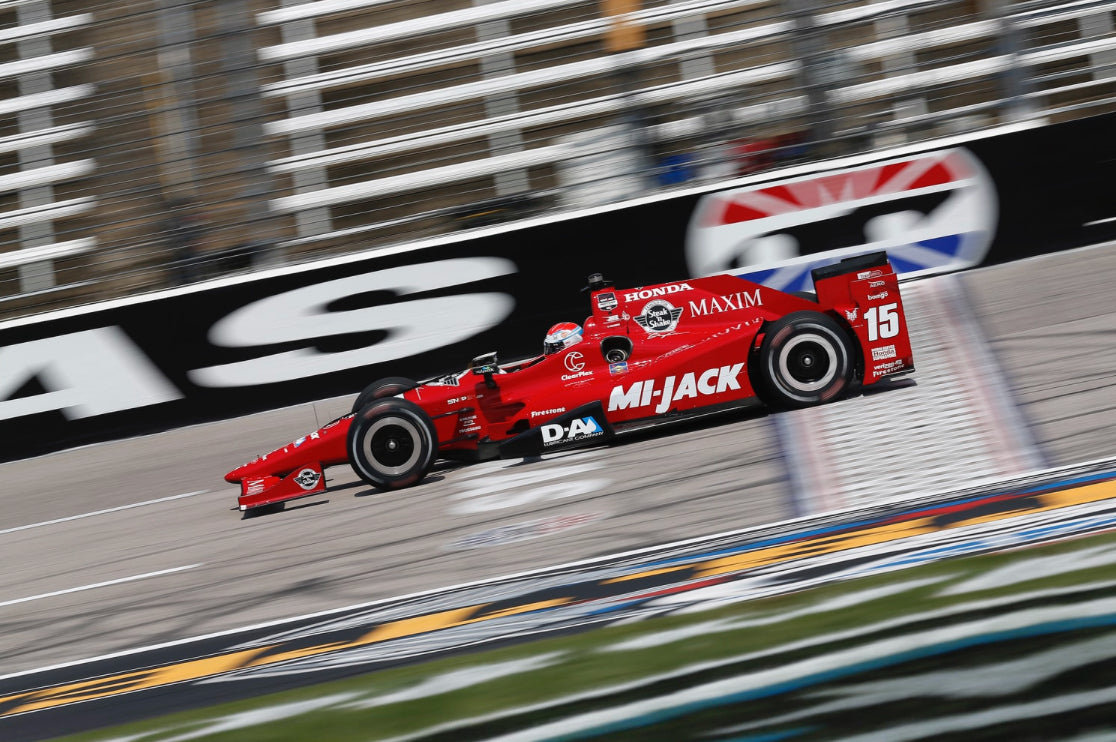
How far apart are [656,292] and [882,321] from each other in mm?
1293

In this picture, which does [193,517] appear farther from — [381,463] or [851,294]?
[851,294]

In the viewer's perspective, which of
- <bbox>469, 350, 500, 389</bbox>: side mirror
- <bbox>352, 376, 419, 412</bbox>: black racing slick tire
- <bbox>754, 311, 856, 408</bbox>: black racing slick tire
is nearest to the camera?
<bbox>754, 311, 856, 408</bbox>: black racing slick tire

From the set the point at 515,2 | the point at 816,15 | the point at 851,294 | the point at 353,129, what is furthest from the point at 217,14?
the point at 851,294

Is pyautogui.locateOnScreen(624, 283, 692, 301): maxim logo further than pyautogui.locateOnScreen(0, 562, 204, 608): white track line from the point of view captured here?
Result: Yes

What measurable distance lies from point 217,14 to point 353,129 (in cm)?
174

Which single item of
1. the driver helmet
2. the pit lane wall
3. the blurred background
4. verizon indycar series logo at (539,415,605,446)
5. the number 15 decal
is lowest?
verizon indycar series logo at (539,415,605,446)

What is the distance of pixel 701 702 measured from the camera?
82.7 inches

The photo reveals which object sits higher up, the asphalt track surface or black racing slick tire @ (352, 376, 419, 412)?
black racing slick tire @ (352, 376, 419, 412)

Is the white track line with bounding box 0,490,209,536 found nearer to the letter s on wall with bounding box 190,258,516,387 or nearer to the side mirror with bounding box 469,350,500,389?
the letter s on wall with bounding box 190,258,516,387

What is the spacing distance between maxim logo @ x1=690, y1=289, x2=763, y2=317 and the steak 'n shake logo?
0.35 feet

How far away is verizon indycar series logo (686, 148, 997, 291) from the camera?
9.34 m

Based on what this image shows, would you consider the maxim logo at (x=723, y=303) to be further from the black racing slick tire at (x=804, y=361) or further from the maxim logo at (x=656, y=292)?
the black racing slick tire at (x=804, y=361)

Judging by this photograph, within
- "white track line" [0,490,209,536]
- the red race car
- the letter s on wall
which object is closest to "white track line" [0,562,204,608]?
the red race car

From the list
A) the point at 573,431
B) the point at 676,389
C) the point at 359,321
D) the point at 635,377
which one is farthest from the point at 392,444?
the point at 359,321
